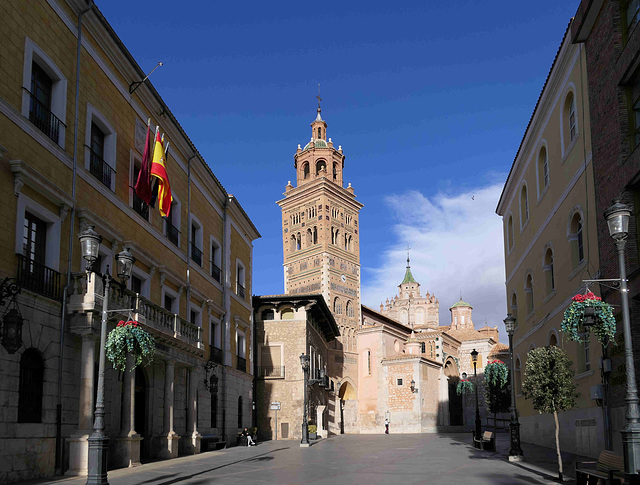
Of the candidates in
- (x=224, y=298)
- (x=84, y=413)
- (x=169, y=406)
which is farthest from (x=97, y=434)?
(x=224, y=298)

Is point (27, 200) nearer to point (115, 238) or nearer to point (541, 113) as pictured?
point (115, 238)

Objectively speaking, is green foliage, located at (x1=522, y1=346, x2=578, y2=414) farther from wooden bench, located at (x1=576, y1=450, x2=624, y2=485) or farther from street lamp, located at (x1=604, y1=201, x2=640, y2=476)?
street lamp, located at (x1=604, y1=201, x2=640, y2=476)

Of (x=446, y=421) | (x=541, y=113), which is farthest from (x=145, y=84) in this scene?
(x=446, y=421)

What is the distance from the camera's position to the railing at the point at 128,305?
1594 centimetres

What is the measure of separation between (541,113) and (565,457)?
13.3 metres

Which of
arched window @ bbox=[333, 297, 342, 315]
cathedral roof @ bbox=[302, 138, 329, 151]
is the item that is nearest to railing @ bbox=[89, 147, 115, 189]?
arched window @ bbox=[333, 297, 342, 315]

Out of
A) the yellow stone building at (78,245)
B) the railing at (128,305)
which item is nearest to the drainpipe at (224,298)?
the yellow stone building at (78,245)

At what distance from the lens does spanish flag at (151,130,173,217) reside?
21000 mm

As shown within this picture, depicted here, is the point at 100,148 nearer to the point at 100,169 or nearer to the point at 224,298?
the point at 100,169

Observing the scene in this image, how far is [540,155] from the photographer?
90.1ft

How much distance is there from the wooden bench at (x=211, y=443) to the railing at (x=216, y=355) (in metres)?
3.33

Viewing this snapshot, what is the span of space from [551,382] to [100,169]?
13.7 metres

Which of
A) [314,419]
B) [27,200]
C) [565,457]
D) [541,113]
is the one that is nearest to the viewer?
[27,200]

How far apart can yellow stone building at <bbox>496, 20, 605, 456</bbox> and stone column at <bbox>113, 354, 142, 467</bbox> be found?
13.1 m
